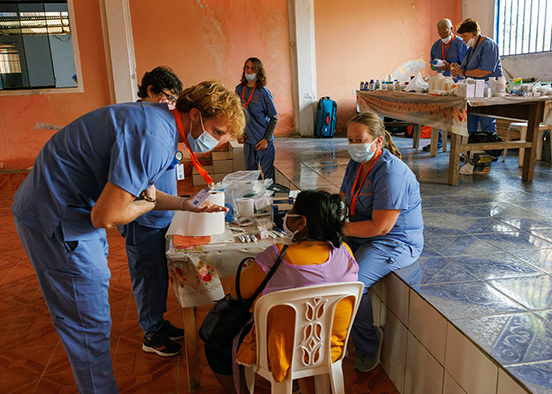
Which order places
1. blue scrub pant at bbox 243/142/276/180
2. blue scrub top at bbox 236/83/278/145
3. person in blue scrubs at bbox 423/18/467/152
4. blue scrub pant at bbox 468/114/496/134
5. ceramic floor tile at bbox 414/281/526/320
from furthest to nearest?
1. person in blue scrubs at bbox 423/18/467/152
2. blue scrub pant at bbox 468/114/496/134
3. blue scrub pant at bbox 243/142/276/180
4. blue scrub top at bbox 236/83/278/145
5. ceramic floor tile at bbox 414/281/526/320

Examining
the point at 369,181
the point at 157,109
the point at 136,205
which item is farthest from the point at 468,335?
the point at 157,109

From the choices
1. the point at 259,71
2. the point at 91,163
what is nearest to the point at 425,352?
the point at 91,163

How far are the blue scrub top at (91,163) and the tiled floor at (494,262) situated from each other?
4.39 ft

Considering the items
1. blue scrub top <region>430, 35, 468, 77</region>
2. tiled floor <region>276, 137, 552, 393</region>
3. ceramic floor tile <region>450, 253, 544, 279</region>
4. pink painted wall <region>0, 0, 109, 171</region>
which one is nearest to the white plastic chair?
tiled floor <region>276, 137, 552, 393</region>

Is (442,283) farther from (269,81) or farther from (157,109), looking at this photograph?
(269,81)

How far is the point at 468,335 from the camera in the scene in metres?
1.69

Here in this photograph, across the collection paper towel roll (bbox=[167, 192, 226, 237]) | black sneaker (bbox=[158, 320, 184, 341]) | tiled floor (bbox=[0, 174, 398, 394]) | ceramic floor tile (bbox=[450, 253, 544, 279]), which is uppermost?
paper towel roll (bbox=[167, 192, 226, 237])

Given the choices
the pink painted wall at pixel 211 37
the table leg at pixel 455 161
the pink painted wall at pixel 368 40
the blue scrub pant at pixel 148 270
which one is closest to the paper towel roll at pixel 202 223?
the blue scrub pant at pixel 148 270

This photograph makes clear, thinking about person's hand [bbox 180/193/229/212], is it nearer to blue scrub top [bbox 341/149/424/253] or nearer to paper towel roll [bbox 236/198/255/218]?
paper towel roll [bbox 236/198/255/218]

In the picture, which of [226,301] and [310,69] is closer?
[226,301]

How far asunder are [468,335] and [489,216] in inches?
75.5

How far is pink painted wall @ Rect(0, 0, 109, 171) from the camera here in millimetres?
7391

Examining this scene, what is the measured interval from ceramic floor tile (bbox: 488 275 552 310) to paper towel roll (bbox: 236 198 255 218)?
4.17 ft

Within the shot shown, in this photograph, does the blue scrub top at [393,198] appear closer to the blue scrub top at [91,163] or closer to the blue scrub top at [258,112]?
the blue scrub top at [91,163]
